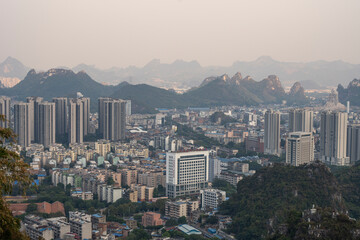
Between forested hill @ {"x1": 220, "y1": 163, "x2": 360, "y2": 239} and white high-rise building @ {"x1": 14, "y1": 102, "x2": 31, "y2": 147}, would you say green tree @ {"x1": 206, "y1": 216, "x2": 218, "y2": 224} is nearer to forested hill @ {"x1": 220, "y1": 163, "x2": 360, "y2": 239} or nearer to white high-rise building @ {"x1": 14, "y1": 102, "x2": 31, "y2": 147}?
forested hill @ {"x1": 220, "y1": 163, "x2": 360, "y2": 239}

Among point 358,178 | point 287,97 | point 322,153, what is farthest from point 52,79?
point 358,178

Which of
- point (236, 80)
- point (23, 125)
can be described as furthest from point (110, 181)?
point (236, 80)

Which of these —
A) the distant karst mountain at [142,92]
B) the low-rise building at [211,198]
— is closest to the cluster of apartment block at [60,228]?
the low-rise building at [211,198]

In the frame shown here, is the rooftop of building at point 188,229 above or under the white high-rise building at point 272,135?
under

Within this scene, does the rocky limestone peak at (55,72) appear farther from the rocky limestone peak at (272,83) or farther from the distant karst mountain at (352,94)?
the distant karst mountain at (352,94)

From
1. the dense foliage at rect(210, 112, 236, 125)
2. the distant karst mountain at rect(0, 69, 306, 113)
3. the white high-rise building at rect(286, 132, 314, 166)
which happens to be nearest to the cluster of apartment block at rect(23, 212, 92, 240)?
the white high-rise building at rect(286, 132, 314, 166)

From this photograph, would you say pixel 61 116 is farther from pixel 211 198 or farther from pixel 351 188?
pixel 351 188

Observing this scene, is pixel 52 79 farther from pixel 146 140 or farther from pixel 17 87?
pixel 146 140
